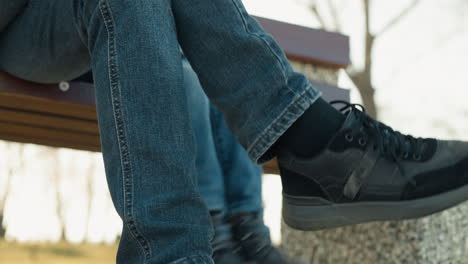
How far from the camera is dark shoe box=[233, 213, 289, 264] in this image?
140 cm

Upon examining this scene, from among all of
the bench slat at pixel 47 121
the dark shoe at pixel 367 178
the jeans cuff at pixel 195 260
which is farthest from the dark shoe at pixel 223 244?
the bench slat at pixel 47 121

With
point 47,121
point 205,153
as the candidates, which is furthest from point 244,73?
point 47,121

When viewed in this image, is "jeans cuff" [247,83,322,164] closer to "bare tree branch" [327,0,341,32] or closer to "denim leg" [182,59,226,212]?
"denim leg" [182,59,226,212]

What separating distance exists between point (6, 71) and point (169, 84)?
0.79 metres

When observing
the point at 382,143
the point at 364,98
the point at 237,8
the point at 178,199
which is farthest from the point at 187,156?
the point at 364,98

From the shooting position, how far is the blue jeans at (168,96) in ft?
3.05

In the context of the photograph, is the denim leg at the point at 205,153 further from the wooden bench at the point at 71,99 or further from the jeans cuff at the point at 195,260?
the jeans cuff at the point at 195,260

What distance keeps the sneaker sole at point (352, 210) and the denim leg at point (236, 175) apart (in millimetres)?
284

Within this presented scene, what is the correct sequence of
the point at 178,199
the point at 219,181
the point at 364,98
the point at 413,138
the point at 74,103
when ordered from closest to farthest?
the point at 178,199 < the point at 413,138 < the point at 219,181 < the point at 74,103 < the point at 364,98

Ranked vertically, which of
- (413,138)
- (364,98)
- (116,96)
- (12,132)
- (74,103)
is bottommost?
(364,98)

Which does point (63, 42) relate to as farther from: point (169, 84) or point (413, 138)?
point (413, 138)

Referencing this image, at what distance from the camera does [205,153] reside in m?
1.53

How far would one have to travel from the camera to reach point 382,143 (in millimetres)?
1182

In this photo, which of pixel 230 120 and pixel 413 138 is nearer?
pixel 230 120
